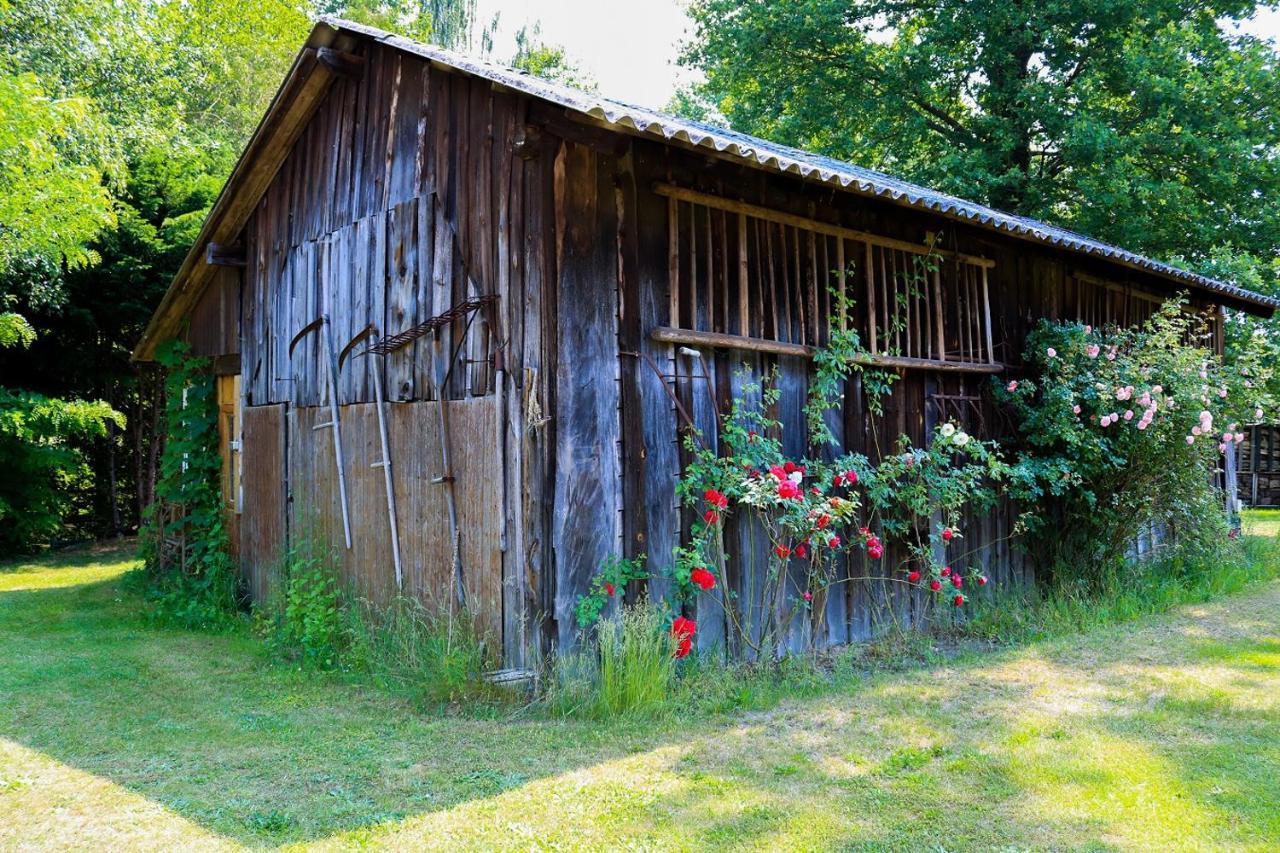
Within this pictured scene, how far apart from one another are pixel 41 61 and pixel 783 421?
1554cm

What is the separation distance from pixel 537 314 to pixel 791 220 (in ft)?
7.09

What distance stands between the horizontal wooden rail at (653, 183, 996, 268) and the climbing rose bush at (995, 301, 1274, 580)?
134 cm

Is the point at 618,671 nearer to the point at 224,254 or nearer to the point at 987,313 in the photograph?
the point at 987,313

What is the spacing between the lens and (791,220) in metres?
6.56

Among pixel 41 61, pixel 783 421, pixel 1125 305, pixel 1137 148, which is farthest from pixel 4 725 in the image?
pixel 1137 148

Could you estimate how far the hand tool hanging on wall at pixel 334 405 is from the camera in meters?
7.20

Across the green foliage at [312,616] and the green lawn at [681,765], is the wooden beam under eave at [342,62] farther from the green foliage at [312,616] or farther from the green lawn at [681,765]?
the green lawn at [681,765]

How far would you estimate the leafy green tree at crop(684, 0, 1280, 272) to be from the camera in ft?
45.6

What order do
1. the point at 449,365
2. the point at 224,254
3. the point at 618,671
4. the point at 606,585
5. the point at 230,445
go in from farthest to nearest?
the point at 230,445
the point at 224,254
the point at 449,365
the point at 606,585
the point at 618,671

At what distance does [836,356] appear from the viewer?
6.59 metres

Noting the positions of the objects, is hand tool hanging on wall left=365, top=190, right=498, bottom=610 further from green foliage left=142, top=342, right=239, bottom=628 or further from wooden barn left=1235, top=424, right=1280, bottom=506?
wooden barn left=1235, top=424, right=1280, bottom=506

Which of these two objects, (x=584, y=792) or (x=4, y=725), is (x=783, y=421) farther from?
(x=4, y=725)

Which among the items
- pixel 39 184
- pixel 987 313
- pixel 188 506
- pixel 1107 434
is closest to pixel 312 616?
pixel 188 506

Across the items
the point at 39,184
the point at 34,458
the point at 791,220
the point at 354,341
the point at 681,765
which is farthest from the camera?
the point at 34,458
